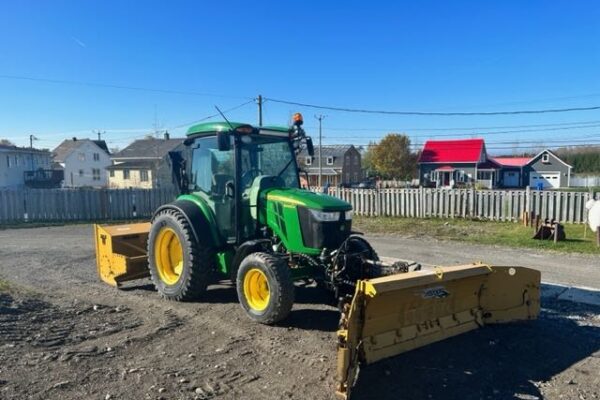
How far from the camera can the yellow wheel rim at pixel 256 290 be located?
5770 mm

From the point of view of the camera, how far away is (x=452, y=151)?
1935 inches

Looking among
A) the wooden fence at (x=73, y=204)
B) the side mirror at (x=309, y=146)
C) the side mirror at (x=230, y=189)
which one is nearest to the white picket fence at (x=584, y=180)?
the wooden fence at (x=73, y=204)

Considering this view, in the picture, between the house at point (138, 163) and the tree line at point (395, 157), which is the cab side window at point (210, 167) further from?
the tree line at point (395, 157)

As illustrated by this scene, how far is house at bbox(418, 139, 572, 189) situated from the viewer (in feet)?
157

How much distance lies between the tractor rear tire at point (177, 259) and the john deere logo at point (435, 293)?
3165 millimetres

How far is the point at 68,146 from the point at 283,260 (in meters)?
67.7

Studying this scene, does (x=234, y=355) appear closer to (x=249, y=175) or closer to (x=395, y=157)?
(x=249, y=175)

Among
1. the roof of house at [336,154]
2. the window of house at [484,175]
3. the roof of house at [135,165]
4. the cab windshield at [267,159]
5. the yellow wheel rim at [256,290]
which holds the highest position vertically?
the roof of house at [336,154]

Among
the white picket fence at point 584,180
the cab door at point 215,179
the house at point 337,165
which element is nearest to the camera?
the cab door at point 215,179

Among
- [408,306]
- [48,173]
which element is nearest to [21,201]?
[408,306]

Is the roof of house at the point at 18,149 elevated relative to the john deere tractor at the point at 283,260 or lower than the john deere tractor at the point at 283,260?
elevated

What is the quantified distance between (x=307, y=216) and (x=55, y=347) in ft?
10.2

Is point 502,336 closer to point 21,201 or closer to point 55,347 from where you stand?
point 55,347

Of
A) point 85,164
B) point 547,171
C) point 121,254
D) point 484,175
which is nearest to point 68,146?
point 85,164
